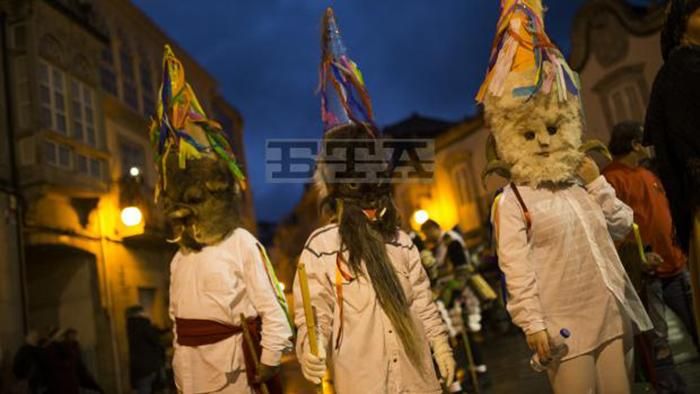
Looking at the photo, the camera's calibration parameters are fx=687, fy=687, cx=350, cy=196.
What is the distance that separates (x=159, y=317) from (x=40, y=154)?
632cm

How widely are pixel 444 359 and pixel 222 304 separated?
138 centimetres

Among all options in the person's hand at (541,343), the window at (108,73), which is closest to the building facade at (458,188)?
the window at (108,73)

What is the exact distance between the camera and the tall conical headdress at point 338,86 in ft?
15.4

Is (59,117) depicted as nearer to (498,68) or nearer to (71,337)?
(71,337)

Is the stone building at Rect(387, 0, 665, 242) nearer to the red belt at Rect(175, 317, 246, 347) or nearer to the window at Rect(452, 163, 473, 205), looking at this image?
the window at Rect(452, 163, 473, 205)

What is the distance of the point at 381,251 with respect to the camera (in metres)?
3.99

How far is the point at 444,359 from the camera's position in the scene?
3.84 m

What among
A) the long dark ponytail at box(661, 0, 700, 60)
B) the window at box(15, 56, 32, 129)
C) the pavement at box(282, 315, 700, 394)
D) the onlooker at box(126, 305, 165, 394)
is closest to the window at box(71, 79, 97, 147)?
the window at box(15, 56, 32, 129)

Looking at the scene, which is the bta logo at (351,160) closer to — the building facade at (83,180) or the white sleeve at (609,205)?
the white sleeve at (609,205)

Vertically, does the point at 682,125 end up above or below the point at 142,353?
above

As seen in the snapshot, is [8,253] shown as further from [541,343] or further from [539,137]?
[541,343]

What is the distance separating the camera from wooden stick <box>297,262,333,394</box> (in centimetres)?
375

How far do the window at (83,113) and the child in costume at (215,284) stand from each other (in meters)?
11.2

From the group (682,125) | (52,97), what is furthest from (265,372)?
(52,97)
